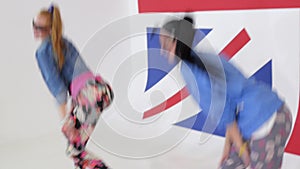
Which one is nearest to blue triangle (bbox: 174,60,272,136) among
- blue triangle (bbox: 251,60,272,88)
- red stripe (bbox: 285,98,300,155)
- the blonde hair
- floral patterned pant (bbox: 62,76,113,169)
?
blue triangle (bbox: 251,60,272,88)

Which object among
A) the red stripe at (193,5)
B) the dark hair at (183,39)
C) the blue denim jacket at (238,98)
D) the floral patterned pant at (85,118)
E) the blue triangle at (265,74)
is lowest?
the floral patterned pant at (85,118)

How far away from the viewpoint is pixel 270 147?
85 cm

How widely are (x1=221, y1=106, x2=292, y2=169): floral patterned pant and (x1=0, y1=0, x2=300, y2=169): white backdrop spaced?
0.07 meters

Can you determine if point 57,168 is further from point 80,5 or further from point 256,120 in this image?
point 256,120

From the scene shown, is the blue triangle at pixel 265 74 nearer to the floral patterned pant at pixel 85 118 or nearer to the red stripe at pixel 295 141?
the red stripe at pixel 295 141

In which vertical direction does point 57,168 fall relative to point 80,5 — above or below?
below

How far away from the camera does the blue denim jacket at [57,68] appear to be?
0.90m

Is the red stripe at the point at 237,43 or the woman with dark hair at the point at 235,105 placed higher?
the red stripe at the point at 237,43

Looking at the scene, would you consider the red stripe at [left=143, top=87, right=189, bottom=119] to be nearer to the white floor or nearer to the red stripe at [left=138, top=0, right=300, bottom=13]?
the white floor

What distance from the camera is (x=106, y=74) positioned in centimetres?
95

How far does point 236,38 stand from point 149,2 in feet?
0.84

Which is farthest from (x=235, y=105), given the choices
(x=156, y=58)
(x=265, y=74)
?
(x=156, y=58)

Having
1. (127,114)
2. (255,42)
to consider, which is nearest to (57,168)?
(127,114)

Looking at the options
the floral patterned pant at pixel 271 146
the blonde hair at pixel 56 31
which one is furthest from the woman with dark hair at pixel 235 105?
the blonde hair at pixel 56 31
